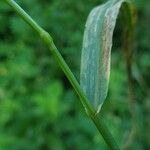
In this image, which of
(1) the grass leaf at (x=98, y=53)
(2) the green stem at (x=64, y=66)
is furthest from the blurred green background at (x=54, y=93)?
(2) the green stem at (x=64, y=66)

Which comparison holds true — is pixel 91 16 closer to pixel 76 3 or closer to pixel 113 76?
pixel 113 76

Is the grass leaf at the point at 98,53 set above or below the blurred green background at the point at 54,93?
above

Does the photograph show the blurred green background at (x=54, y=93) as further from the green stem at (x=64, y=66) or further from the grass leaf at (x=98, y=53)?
the green stem at (x=64, y=66)

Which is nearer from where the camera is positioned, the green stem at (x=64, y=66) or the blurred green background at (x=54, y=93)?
the green stem at (x=64, y=66)

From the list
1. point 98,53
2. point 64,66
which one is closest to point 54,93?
point 98,53
